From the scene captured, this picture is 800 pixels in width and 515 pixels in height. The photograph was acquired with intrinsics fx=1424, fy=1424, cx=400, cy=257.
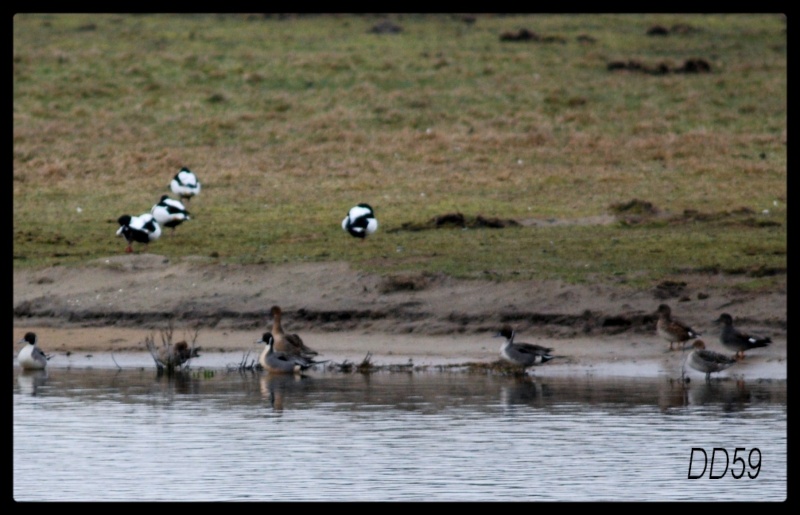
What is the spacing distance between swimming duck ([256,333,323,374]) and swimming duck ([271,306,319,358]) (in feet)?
0.18

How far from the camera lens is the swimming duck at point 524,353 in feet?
45.9

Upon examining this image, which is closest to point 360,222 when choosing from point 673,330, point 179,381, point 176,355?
point 176,355

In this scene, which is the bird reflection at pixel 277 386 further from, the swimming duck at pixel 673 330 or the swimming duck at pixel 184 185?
the swimming duck at pixel 184 185

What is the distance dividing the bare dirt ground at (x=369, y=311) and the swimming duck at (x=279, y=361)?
1.86 ft

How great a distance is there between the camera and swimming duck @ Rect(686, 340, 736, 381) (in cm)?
1357

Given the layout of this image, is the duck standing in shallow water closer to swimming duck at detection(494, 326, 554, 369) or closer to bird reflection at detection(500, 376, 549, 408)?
swimming duck at detection(494, 326, 554, 369)

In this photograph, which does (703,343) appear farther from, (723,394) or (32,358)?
(32,358)

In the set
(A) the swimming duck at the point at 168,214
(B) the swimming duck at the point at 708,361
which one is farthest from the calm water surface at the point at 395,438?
(A) the swimming duck at the point at 168,214

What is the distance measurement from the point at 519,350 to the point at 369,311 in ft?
8.53

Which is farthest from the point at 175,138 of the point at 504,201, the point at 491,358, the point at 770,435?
the point at 770,435

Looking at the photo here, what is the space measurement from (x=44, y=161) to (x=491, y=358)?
14.2m

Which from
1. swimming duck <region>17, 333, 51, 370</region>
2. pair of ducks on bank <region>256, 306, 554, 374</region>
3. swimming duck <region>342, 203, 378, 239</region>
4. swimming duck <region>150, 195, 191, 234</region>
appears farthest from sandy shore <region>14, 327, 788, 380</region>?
swimming duck <region>150, 195, 191, 234</region>

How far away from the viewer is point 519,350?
14008 mm
